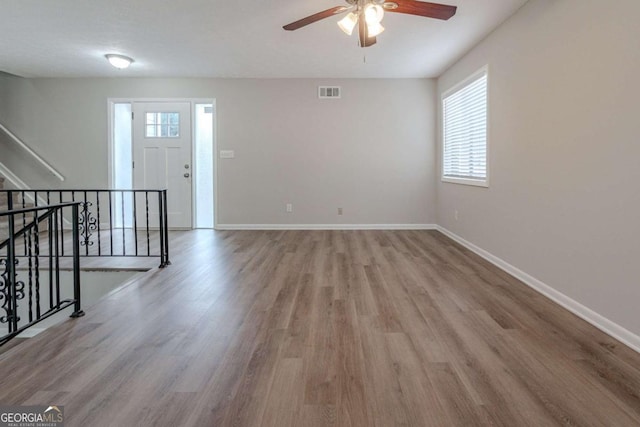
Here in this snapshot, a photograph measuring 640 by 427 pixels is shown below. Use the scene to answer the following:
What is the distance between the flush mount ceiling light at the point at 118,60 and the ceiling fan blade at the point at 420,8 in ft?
12.5

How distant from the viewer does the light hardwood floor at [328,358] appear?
1.59 m

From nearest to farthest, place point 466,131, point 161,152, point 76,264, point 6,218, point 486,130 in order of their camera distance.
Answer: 1. point 76,264
2. point 486,130
3. point 466,131
4. point 6,218
5. point 161,152

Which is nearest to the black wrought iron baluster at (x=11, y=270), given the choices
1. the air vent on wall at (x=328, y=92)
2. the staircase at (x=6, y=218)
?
the staircase at (x=6, y=218)

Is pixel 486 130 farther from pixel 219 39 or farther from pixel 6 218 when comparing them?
pixel 6 218

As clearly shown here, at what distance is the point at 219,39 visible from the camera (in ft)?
14.7

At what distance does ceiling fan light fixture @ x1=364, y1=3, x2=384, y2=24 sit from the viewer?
9.65 ft

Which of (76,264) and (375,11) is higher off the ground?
(375,11)

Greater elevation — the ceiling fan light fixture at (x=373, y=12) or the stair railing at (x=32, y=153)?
the ceiling fan light fixture at (x=373, y=12)

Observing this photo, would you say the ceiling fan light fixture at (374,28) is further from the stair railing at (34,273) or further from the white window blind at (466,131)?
the stair railing at (34,273)

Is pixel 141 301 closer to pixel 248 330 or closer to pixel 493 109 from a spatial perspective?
pixel 248 330

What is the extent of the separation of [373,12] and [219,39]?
223 centimetres

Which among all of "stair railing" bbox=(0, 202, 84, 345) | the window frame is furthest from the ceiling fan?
→ "stair railing" bbox=(0, 202, 84, 345)

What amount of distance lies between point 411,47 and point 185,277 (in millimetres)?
3708

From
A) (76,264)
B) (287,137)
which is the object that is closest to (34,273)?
(76,264)
